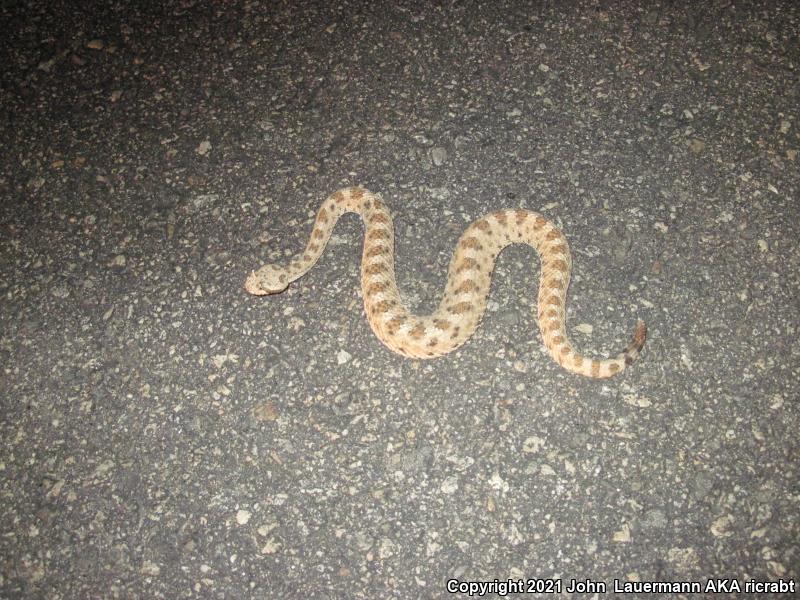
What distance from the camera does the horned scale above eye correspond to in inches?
162

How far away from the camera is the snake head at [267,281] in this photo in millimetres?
4410

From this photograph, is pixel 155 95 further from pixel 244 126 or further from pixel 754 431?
pixel 754 431

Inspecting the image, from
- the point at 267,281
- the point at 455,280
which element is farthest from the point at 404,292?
the point at 267,281

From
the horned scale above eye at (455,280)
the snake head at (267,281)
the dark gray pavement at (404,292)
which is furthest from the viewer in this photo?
the snake head at (267,281)

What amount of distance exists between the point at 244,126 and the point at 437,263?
213 centimetres

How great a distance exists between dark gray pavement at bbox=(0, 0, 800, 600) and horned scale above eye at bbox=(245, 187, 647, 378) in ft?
0.43

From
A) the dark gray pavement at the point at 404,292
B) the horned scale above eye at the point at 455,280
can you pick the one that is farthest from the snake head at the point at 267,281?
the dark gray pavement at the point at 404,292

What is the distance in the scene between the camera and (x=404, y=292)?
4.51 m

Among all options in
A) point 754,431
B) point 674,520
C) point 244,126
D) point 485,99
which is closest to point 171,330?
point 244,126

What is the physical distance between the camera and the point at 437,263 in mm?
4602

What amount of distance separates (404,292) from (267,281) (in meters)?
0.99

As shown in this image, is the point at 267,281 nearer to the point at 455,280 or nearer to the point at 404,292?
the point at 404,292

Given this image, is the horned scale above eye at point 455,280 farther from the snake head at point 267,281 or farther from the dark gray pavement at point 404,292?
the dark gray pavement at point 404,292

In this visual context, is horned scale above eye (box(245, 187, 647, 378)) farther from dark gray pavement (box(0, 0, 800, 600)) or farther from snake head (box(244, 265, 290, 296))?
dark gray pavement (box(0, 0, 800, 600))
